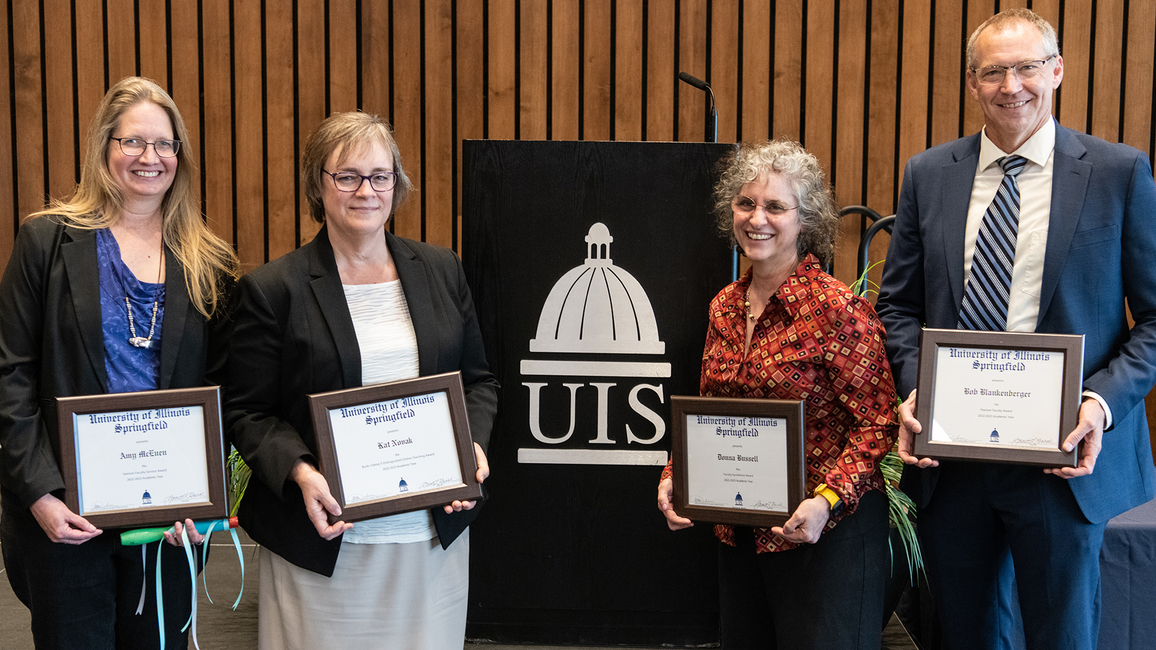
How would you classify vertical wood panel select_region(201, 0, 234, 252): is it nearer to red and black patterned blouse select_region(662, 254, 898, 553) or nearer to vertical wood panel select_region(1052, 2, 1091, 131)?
red and black patterned blouse select_region(662, 254, 898, 553)

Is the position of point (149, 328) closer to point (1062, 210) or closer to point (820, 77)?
point (1062, 210)

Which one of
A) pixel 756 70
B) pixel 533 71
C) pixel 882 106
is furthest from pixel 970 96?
pixel 533 71

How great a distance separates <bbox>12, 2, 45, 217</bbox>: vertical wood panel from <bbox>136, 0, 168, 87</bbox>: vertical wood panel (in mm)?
606

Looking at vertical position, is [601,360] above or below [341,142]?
below

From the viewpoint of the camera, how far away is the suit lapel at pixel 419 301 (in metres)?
1.86

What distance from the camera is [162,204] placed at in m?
1.98

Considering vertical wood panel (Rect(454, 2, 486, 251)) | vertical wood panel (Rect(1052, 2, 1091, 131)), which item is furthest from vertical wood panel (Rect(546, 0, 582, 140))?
vertical wood panel (Rect(1052, 2, 1091, 131))

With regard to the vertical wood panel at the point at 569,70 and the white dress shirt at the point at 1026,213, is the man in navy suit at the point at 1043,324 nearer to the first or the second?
the white dress shirt at the point at 1026,213

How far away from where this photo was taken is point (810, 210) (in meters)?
1.87

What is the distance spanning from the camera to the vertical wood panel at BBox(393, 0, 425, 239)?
4.84 metres

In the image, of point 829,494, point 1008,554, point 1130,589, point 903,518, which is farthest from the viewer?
point 903,518

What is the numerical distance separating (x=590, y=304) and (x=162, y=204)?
4.06ft

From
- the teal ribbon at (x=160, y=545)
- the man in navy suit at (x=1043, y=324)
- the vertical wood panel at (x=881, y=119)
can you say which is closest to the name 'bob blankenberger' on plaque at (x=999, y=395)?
the man in navy suit at (x=1043, y=324)

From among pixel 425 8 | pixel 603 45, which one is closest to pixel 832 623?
pixel 603 45
